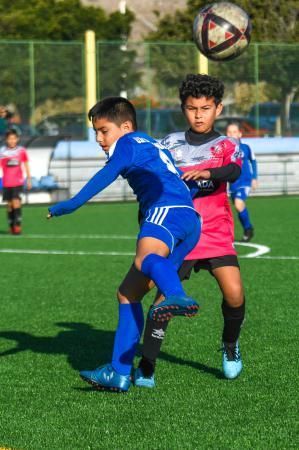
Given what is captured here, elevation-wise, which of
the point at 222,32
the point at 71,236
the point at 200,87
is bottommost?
the point at 71,236

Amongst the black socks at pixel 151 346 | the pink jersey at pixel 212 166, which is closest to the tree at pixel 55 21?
the pink jersey at pixel 212 166

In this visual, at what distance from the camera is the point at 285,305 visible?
9.62 meters

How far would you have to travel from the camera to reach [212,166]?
6797 millimetres

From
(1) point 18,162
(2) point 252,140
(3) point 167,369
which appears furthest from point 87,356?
(2) point 252,140

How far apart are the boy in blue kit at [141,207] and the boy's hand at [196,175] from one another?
58 millimetres

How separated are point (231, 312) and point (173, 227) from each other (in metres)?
0.88

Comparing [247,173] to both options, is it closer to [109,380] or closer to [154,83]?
[109,380]

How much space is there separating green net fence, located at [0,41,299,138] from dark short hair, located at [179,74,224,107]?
Result: 22.8 m

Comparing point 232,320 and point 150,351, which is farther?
point 232,320

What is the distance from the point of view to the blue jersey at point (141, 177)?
20.0 ft

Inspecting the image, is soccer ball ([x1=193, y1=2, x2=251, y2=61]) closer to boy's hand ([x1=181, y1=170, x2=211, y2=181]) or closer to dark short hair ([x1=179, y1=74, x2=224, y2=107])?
dark short hair ([x1=179, y1=74, x2=224, y2=107])

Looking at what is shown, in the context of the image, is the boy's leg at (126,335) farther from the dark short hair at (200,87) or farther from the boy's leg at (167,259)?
the dark short hair at (200,87)

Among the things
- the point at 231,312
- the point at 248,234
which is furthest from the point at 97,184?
the point at 248,234

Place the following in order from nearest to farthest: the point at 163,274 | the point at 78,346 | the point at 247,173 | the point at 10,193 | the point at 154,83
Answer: the point at 163,274, the point at 78,346, the point at 247,173, the point at 10,193, the point at 154,83
